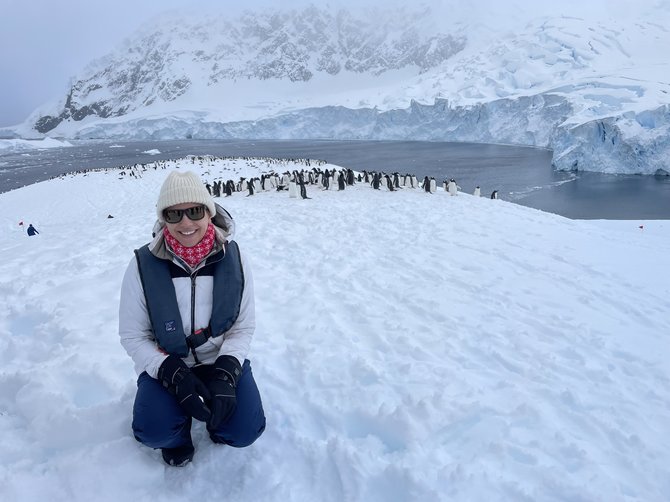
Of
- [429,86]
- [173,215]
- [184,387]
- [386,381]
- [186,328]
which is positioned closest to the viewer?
[184,387]

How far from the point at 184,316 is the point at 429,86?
80.5 metres

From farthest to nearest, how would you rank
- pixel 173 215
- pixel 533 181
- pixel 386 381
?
1. pixel 533 181
2. pixel 386 381
3. pixel 173 215

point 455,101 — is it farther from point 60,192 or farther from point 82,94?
point 82,94

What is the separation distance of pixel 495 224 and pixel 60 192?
23.3 m

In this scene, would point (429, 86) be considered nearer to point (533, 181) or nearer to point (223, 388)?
point (533, 181)

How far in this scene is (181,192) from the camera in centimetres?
189

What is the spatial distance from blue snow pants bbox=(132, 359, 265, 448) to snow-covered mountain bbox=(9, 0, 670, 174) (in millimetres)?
37466

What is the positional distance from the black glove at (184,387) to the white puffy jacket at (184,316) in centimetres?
6

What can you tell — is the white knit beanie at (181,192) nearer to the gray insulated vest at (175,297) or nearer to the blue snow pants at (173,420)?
the gray insulated vest at (175,297)

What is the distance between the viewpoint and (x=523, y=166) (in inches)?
1480

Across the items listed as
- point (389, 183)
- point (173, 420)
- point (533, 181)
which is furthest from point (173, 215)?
point (533, 181)

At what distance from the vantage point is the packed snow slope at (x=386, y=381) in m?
1.88

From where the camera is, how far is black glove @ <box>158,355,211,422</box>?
1.78 m

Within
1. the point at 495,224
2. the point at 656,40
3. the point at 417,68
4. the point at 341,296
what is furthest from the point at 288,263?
the point at 417,68
